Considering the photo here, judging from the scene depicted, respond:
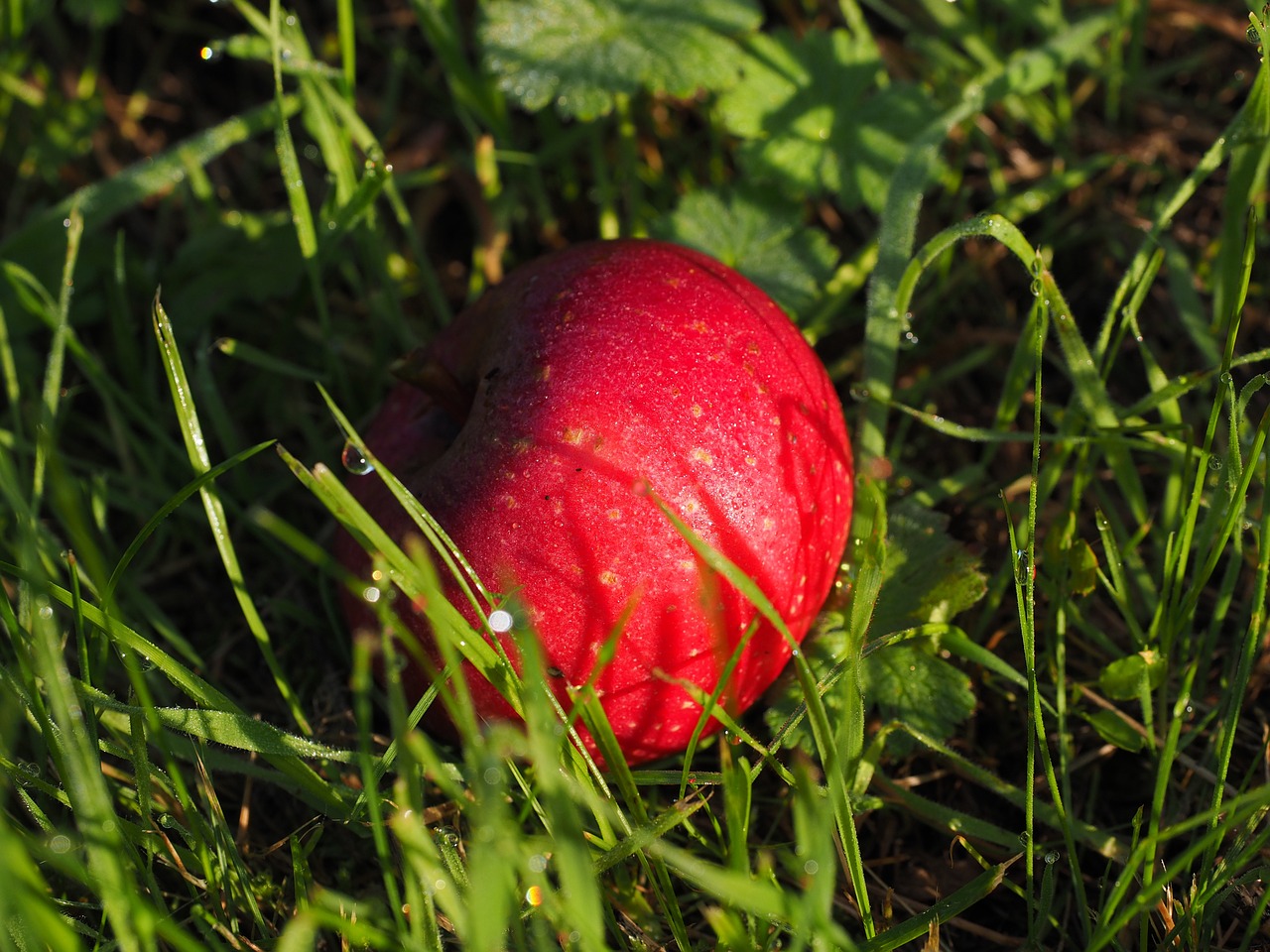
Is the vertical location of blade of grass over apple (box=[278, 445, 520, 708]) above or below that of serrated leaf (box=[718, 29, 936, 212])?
below

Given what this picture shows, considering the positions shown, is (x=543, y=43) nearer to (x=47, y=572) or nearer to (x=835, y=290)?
(x=835, y=290)

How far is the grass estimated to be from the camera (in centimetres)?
160

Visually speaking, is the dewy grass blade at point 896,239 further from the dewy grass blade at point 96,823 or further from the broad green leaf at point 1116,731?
the dewy grass blade at point 96,823

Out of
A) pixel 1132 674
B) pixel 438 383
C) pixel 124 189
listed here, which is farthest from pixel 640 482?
pixel 124 189

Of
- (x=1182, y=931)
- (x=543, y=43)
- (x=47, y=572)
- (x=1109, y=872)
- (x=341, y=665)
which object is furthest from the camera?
(x=543, y=43)

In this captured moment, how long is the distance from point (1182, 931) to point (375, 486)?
1.49 metres

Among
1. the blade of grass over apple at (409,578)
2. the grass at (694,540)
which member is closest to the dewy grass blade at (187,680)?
the grass at (694,540)

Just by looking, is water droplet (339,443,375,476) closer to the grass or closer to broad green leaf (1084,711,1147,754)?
the grass

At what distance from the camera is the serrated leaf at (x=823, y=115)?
256 cm

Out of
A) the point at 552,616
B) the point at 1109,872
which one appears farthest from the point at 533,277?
the point at 1109,872

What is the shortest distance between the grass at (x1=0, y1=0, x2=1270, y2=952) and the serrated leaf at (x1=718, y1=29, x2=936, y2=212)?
0.01 metres

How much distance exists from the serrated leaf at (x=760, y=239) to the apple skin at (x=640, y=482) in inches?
21.8

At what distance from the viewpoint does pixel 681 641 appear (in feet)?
5.70

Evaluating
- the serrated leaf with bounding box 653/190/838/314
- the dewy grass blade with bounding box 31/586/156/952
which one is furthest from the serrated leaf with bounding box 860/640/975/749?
the dewy grass blade with bounding box 31/586/156/952
